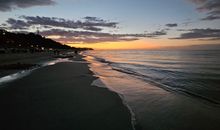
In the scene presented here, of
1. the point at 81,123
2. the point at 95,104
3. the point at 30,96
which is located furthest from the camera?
the point at 30,96

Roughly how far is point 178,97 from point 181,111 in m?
2.76

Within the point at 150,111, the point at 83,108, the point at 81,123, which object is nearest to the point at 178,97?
the point at 150,111

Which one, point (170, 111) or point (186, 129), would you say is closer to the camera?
point (186, 129)

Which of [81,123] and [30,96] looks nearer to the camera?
[81,123]

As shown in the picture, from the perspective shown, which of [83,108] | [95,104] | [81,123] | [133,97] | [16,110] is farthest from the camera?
[133,97]

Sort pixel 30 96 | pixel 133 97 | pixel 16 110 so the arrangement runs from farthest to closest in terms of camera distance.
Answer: pixel 133 97
pixel 30 96
pixel 16 110

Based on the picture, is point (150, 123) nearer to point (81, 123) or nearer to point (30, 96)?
point (81, 123)

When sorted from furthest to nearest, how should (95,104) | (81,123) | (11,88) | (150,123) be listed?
1. (11,88)
2. (95,104)
3. (150,123)
4. (81,123)

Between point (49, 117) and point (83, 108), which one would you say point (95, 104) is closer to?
point (83, 108)

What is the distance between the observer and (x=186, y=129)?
262 inches

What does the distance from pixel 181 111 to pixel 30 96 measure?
676 centimetres

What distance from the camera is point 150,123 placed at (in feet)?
23.1

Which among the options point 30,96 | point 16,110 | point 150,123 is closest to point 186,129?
point 150,123

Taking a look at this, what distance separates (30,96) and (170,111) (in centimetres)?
632
